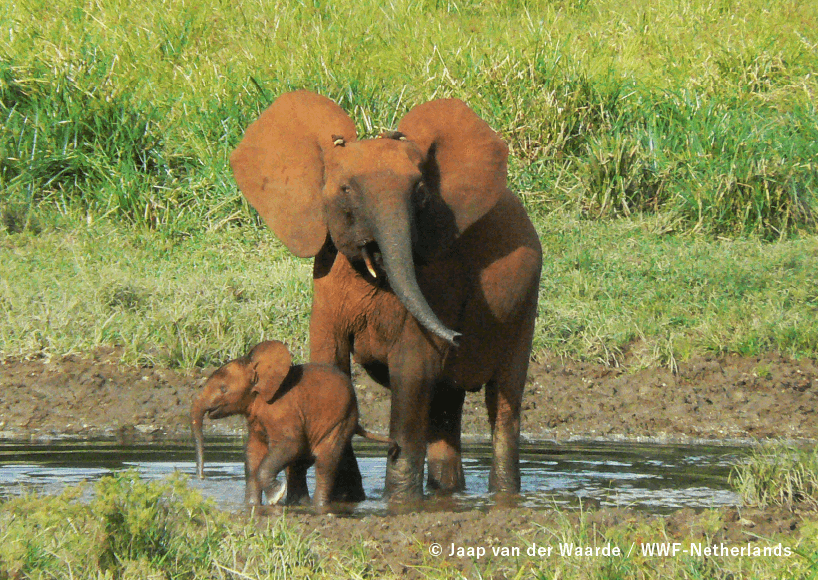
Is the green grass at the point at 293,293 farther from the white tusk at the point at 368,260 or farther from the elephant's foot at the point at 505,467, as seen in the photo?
the white tusk at the point at 368,260

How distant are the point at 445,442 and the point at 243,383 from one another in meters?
1.37

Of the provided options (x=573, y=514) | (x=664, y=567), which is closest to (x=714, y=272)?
(x=573, y=514)

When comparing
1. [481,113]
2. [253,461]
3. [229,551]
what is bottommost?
[229,551]

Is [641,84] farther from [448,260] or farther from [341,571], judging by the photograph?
[341,571]

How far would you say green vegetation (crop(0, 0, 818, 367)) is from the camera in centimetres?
855

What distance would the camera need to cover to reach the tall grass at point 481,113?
1108 centimetres

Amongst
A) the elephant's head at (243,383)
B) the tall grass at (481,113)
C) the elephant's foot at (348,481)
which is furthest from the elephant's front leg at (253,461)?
the tall grass at (481,113)

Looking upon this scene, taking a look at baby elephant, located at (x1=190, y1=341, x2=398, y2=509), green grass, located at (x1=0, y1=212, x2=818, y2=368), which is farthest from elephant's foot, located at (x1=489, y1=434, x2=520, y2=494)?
green grass, located at (x1=0, y1=212, x2=818, y2=368)

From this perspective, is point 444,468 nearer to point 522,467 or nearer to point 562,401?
point 522,467

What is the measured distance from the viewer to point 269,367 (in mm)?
4961

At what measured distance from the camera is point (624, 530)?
4156mm

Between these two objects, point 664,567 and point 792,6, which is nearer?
point 664,567

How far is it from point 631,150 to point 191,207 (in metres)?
3.99

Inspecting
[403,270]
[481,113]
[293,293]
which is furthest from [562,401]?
[481,113]
